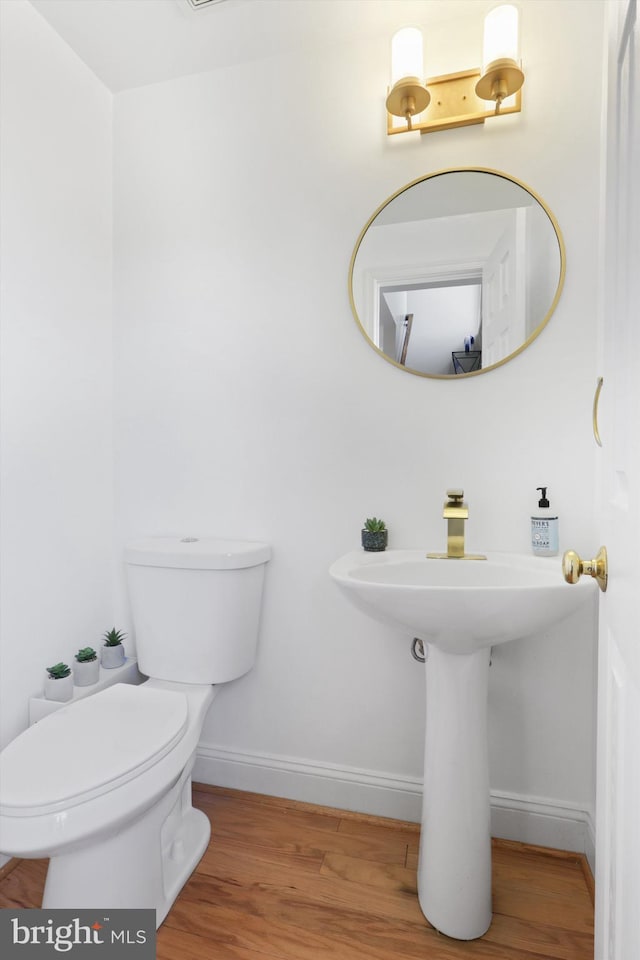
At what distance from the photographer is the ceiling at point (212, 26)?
144 cm

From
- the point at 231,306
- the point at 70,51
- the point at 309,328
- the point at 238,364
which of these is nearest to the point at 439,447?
the point at 309,328

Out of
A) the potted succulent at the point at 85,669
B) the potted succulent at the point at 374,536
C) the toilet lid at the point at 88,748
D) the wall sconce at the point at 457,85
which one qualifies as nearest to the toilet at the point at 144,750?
the toilet lid at the point at 88,748

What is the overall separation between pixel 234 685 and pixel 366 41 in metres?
1.97

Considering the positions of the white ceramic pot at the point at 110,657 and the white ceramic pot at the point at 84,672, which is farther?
the white ceramic pot at the point at 110,657

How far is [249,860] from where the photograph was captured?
1.40 m

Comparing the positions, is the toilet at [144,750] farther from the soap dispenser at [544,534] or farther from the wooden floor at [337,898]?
the soap dispenser at [544,534]

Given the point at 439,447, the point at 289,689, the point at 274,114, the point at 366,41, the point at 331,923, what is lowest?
the point at 331,923

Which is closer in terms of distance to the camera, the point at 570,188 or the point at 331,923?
the point at 331,923

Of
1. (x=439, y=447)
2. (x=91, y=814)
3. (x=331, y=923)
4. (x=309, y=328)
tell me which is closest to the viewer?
(x=91, y=814)

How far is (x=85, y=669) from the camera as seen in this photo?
1527 mm

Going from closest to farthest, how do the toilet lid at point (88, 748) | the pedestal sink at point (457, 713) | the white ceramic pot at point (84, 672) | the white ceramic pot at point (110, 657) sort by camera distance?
the toilet lid at point (88, 748), the pedestal sink at point (457, 713), the white ceramic pot at point (84, 672), the white ceramic pot at point (110, 657)

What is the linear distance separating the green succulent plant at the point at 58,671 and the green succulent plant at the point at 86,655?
0.05 meters

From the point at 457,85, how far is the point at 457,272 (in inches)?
19.7

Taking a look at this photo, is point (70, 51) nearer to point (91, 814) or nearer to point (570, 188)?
point (570, 188)
